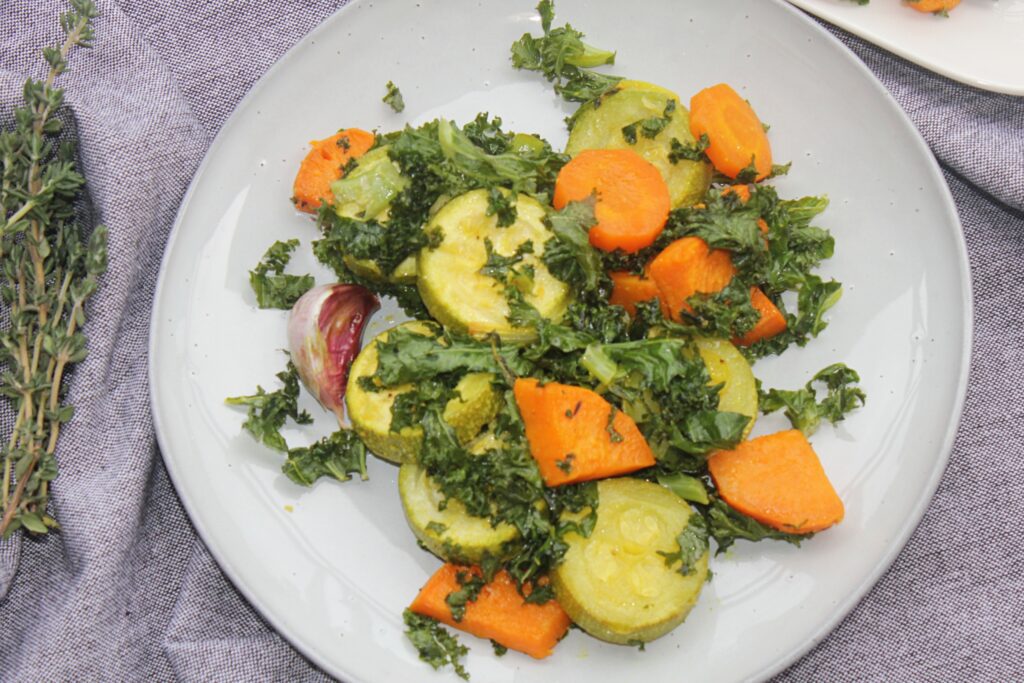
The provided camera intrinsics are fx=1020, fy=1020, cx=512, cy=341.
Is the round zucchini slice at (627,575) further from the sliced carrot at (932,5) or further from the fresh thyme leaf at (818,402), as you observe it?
the sliced carrot at (932,5)

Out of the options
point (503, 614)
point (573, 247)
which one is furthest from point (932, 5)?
point (503, 614)

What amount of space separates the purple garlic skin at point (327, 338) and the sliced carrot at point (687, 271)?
103cm

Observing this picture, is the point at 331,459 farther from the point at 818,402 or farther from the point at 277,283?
the point at 818,402

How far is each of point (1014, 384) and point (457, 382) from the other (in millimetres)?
2133

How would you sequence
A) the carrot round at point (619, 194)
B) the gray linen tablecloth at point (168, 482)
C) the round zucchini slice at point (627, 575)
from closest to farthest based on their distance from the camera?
1. the round zucchini slice at point (627, 575)
2. the carrot round at point (619, 194)
3. the gray linen tablecloth at point (168, 482)

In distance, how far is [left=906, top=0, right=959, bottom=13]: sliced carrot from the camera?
153 inches

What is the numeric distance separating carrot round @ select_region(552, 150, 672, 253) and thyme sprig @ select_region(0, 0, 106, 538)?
168 centimetres

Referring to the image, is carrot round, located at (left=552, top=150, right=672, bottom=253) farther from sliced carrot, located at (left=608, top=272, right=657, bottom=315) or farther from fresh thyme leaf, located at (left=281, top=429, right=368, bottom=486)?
fresh thyme leaf, located at (left=281, top=429, right=368, bottom=486)

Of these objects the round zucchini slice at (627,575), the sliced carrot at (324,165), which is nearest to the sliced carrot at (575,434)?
the round zucchini slice at (627,575)

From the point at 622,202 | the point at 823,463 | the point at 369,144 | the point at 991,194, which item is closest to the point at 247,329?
the point at 369,144

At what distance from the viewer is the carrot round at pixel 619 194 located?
3344mm

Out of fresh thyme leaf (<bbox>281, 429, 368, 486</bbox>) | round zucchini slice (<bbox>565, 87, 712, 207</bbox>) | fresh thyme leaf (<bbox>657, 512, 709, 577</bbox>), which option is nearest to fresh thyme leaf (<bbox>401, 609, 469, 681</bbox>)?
fresh thyme leaf (<bbox>281, 429, 368, 486</bbox>)

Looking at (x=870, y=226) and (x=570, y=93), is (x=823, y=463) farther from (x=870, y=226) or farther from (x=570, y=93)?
(x=570, y=93)

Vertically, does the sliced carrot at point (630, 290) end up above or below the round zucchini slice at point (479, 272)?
below
